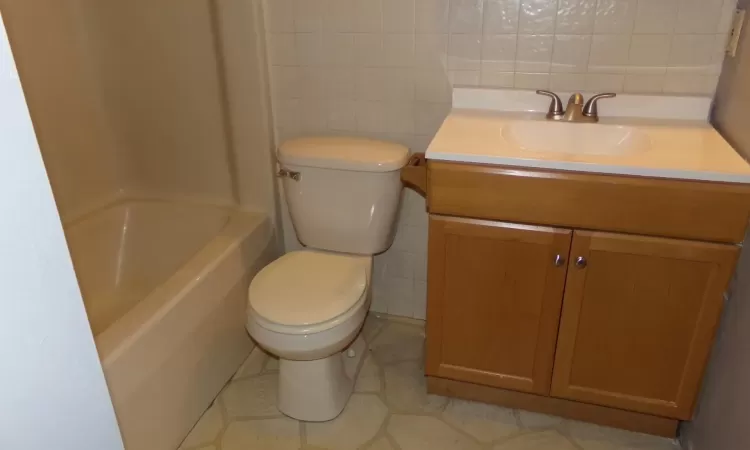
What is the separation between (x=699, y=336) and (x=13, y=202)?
1.54 metres

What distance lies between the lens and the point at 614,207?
1.40 m

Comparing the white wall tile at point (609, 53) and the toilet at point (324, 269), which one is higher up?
the white wall tile at point (609, 53)

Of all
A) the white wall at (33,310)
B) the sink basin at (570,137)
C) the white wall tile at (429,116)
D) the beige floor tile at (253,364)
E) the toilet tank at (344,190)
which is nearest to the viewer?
the white wall at (33,310)

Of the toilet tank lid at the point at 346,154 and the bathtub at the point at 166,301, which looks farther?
the toilet tank lid at the point at 346,154

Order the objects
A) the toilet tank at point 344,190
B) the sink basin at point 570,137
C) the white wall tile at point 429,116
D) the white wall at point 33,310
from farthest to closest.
Answer: the white wall tile at point 429,116
the toilet tank at point 344,190
the sink basin at point 570,137
the white wall at point 33,310

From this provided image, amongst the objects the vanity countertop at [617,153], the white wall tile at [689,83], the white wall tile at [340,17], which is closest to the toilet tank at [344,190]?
the vanity countertop at [617,153]

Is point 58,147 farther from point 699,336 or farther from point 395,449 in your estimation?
point 699,336

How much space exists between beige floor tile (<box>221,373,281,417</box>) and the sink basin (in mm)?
1116

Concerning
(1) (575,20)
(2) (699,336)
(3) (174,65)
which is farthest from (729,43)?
(3) (174,65)

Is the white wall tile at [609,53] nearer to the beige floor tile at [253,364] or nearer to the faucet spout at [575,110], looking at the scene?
the faucet spout at [575,110]

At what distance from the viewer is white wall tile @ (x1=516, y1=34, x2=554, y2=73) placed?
5.63 ft

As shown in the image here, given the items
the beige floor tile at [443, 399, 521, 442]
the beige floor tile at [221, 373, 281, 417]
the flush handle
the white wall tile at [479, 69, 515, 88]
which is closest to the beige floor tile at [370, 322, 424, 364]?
the beige floor tile at [443, 399, 521, 442]

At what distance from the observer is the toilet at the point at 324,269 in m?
1.59

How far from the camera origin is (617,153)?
65.6 inches
